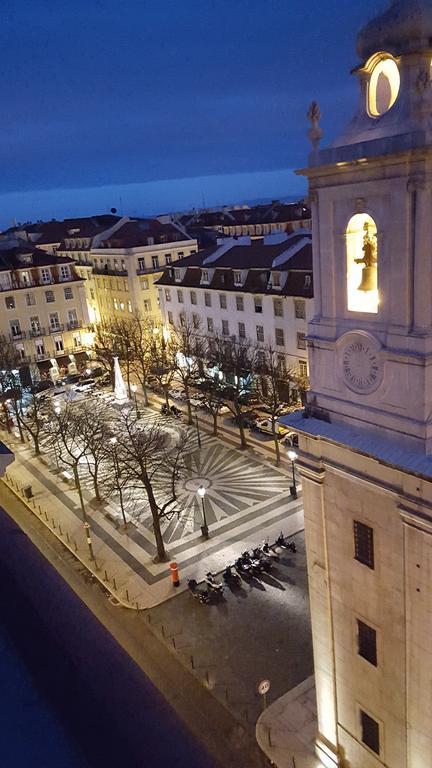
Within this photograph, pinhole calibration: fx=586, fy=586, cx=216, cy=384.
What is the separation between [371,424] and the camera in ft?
55.7

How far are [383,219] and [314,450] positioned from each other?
7287 millimetres

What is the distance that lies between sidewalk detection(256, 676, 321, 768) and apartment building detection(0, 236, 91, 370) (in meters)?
61.2

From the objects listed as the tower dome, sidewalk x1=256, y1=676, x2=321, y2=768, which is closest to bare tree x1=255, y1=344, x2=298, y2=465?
sidewalk x1=256, y1=676, x2=321, y2=768

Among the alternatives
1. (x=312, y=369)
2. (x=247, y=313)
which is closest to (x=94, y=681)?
(x=312, y=369)

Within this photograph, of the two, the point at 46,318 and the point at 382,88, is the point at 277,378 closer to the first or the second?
the point at 382,88

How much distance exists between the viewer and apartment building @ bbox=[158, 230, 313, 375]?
57.9m

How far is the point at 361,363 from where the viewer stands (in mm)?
16797

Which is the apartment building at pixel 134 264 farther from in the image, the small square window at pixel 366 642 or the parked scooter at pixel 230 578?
→ the small square window at pixel 366 642

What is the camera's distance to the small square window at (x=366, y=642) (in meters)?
18.5

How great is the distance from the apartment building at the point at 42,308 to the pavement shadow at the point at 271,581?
5315 cm

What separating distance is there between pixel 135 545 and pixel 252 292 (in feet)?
108

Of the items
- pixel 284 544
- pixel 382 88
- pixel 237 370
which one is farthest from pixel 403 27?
pixel 237 370

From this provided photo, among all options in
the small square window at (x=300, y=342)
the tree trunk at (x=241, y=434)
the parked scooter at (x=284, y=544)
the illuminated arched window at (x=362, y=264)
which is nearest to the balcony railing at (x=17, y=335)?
the small square window at (x=300, y=342)

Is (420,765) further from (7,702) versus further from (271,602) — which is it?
(7,702)
